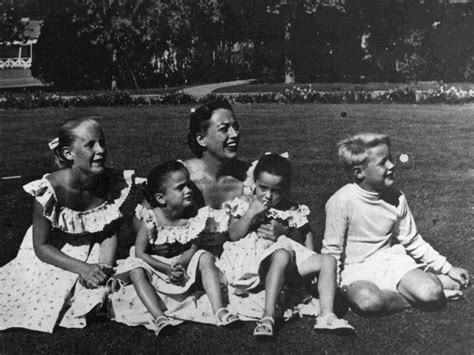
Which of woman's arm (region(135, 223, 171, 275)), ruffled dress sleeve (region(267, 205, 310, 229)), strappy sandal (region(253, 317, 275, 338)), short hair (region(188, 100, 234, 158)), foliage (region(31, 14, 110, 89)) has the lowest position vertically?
strappy sandal (region(253, 317, 275, 338))

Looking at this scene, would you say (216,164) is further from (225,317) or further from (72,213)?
(225,317)

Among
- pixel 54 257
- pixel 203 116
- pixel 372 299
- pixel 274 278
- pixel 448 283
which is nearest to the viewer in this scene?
pixel 274 278

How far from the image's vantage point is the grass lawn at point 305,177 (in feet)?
9.48

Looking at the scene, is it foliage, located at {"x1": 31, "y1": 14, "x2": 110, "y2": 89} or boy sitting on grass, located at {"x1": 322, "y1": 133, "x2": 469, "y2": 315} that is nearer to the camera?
boy sitting on grass, located at {"x1": 322, "y1": 133, "x2": 469, "y2": 315}

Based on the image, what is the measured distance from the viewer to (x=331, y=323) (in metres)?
2.91

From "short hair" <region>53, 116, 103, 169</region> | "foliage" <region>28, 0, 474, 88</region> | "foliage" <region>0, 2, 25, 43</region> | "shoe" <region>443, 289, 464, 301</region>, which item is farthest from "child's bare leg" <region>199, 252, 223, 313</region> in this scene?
"foliage" <region>28, 0, 474, 88</region>

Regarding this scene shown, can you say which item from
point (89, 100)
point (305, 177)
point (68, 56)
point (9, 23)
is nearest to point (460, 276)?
point (305, 177)

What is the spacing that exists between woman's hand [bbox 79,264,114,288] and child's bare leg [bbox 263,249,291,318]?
0.78 meters

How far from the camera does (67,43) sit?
46.1 feet

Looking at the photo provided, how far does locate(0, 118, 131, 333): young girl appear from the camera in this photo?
10.3 feet

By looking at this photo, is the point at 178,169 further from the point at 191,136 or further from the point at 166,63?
the point at 166,63

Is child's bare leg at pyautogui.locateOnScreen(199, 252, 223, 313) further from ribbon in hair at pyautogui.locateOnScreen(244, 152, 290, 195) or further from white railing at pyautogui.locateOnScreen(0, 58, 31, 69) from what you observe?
white railing at pyautogui.locateOnScreen(0, 58, 31, 69)

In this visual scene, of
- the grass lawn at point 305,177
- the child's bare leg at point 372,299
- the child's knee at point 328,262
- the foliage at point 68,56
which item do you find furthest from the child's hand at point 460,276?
the foliage at point 68,56

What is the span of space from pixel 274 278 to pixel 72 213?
109 centimetres
